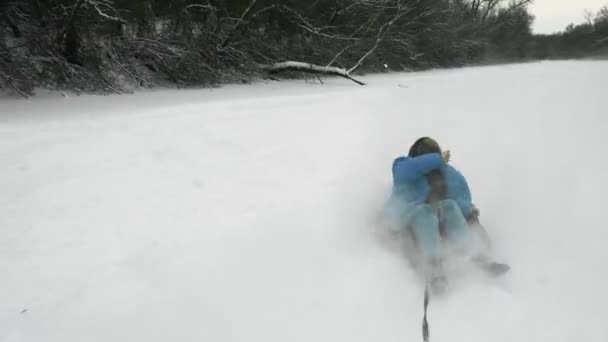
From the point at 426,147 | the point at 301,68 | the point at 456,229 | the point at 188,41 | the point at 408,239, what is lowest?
the point at 408,239

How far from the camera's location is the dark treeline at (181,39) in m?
5.58

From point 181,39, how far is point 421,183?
607 cm

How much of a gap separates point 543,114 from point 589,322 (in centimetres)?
543

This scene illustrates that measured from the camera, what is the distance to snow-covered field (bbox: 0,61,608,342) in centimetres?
214

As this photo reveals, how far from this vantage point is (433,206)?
8.87 ft

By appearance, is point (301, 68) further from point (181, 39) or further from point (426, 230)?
point (426, 230)

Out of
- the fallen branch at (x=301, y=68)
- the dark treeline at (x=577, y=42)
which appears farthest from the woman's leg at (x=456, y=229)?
the dark treeline at (x=577, y=42)

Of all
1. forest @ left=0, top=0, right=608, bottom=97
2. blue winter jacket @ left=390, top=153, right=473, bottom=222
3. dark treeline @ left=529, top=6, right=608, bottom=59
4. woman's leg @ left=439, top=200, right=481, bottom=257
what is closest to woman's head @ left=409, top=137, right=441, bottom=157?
blue winter jacket @ left=390, top=153, right=473, bottom=222

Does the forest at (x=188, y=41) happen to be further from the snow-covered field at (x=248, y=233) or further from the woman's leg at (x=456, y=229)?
the woman's leg at (x=456, y=229)

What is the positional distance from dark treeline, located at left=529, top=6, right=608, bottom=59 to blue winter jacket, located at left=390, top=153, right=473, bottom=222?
1104 inches

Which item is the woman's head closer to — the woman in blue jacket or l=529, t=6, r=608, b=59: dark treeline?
the woman in blue jacket

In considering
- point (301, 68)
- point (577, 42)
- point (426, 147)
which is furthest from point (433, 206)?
point (577, 42)

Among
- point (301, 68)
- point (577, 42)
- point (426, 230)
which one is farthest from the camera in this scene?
point (577, 42)

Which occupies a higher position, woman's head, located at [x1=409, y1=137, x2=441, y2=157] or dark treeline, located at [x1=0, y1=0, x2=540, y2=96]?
dark treeline, located at [x1=0, y1=0, x2=540, y2=96]
